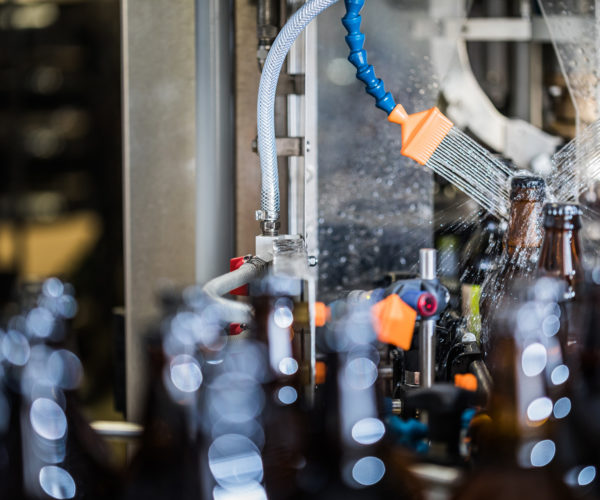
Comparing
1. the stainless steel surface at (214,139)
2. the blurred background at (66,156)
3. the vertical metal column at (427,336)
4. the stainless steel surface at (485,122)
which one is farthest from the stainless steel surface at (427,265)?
the blurred background at (66,156)

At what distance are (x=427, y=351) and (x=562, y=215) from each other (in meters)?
0.20

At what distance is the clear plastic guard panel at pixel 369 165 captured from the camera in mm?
1286

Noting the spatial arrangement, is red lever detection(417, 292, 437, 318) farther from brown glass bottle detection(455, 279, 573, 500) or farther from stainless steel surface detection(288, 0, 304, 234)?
stainless steel surface detection(288, 0, 304, 234)

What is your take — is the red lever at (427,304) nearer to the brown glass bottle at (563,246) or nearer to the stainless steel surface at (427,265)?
the stainless steel surface at (427,265)

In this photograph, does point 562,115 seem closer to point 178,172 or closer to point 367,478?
point 178,172

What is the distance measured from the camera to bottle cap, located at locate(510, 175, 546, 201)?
0.76m

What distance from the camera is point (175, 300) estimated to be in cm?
60

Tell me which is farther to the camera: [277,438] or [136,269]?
[136,269]

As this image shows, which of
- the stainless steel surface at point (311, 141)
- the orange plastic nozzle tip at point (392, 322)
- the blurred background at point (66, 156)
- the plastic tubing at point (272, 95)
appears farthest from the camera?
the blurred background at point (66, 156)

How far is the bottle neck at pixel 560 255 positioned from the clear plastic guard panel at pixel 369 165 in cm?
63

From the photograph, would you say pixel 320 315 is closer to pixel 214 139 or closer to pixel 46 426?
pixel 46 426

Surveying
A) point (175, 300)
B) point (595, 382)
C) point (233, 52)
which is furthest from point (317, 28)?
point (595, 382)

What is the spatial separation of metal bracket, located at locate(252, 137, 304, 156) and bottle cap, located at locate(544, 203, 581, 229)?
568 mm

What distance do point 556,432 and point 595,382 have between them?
0.09 meters
